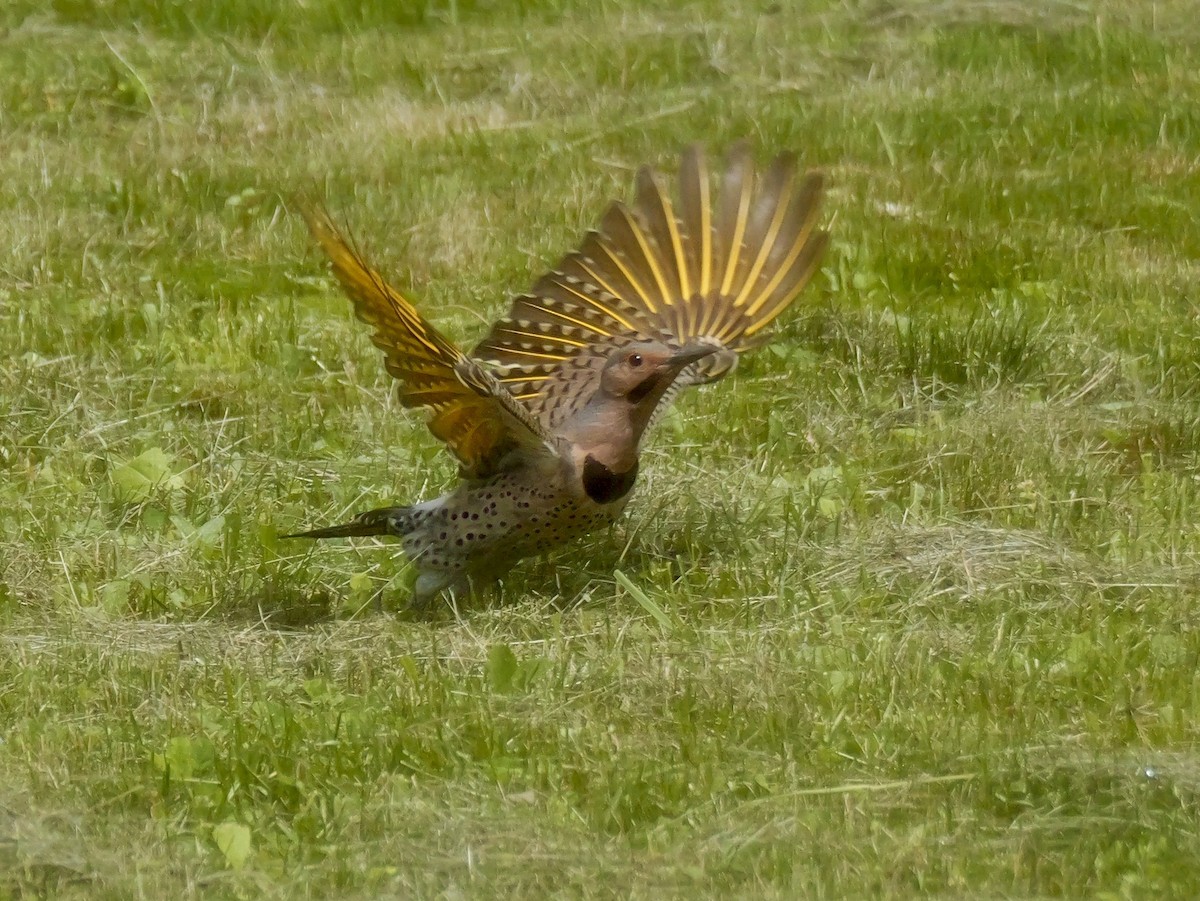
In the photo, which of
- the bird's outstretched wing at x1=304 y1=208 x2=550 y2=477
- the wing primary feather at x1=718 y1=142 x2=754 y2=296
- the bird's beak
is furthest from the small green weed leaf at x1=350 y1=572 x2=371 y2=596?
the wing primary feather at x1=718 y1=142 x2=754 y2=296

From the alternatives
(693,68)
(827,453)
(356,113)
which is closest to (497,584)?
(827,453)

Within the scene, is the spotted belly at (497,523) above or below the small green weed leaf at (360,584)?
above

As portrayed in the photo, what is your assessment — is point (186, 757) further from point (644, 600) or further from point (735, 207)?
point (735, 207)

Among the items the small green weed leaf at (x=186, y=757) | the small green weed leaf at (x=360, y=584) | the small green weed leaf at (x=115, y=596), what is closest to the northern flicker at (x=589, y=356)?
the small green weed leaf at (x=360, y=584)

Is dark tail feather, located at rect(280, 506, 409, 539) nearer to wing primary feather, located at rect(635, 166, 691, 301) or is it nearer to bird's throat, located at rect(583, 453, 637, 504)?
bird's throat, located at rect(583, 453, 637, 504)

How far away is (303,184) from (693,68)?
247 centimetres

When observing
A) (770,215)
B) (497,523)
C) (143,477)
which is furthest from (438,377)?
(143,477)

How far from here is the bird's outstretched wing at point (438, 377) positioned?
4.14 metres

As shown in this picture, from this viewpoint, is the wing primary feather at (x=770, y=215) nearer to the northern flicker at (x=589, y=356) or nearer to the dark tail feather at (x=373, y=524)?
the northern flicker at (x=589, y=356)

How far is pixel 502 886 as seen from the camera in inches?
132

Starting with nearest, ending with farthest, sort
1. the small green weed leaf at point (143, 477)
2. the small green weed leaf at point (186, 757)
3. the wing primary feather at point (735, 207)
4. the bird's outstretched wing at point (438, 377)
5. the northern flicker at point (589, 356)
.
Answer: the small green weed leaf at point (186, 757) → the bird's outstretched wing at point (438, 377) → the northern flicker at point (589, 356) → the wing primary feather at point (735, 207) → the small green weed leaf at point (143, 477)

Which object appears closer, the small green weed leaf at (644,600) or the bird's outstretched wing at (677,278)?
the small green weed leaf at (644,600)

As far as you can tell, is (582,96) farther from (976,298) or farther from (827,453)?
(827,453)

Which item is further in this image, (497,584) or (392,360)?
(497,584)
